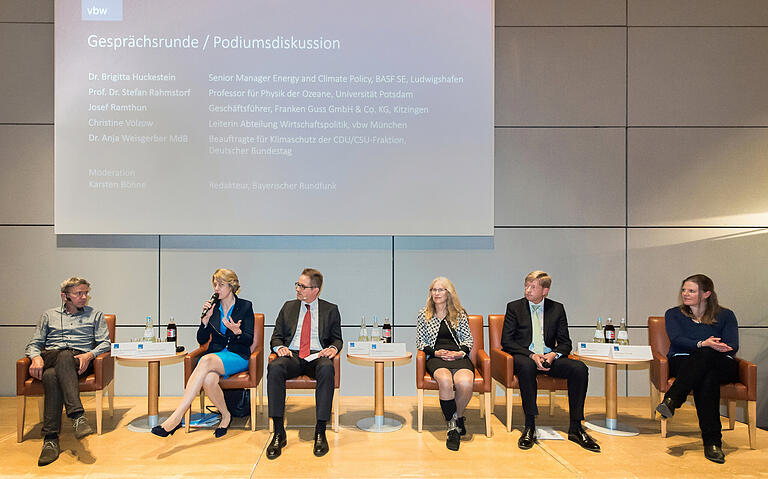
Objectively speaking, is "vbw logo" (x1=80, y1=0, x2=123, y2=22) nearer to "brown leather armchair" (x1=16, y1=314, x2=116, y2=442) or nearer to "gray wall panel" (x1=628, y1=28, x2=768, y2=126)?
"brown leather armchair" (x1=16, y1=314, x2=116, y2=442)

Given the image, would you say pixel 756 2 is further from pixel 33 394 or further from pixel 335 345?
pixel 33 394

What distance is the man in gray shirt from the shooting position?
3684mm

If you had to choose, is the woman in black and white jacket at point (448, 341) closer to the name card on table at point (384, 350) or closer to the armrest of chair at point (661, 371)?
the name card on table at point (384, 350)

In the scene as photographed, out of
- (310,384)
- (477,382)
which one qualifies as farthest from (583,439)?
(310,384)

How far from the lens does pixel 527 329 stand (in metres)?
4.42

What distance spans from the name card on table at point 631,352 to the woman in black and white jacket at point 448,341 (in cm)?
109

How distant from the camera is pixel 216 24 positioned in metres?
5.07

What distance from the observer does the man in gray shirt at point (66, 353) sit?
3.68 meters

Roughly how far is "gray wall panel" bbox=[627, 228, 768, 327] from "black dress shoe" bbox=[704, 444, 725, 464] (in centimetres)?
179

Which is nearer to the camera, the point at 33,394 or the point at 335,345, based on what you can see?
the point at 33,394

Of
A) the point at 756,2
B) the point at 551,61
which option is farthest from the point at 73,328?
the point at 756,2

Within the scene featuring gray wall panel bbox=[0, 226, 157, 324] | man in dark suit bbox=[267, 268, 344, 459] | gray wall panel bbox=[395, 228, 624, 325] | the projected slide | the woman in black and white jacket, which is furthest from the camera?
gray wall panel bbox=[395, 228, 624, 325]

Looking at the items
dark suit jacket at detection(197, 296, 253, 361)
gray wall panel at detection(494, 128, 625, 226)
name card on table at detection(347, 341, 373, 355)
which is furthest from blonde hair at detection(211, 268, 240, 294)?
gray wall panel at detection(494, 128, 625, 226)

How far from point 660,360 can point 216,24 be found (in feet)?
15.4
